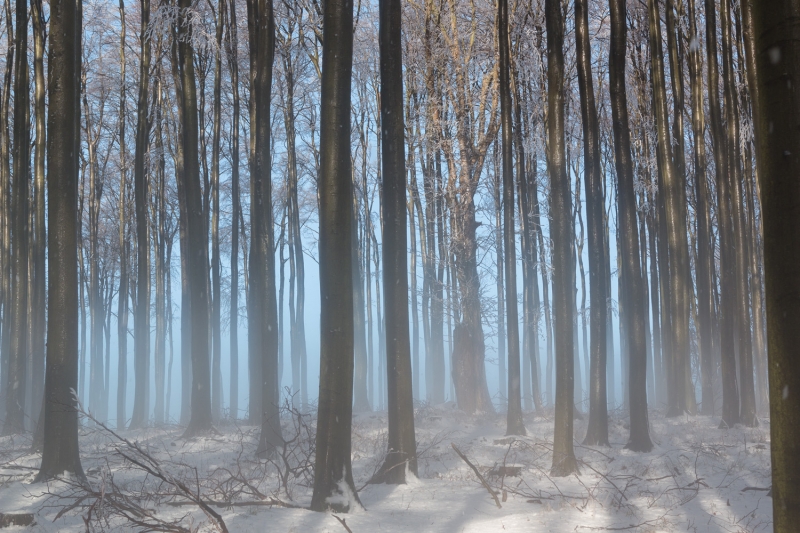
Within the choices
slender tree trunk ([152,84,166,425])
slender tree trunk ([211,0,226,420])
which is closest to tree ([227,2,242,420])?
slender tree trunk ([211,0,226,420])

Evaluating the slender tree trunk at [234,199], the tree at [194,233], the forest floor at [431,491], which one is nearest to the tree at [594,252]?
the forest floor at [431,491]

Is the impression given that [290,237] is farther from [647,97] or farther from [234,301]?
[647,97]

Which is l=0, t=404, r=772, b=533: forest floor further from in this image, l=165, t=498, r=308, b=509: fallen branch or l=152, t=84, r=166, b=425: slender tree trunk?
l=152, t=84, r=166, b=425: slender tree trunk

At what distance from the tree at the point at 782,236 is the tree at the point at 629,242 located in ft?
28.0

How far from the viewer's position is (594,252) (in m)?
12.7

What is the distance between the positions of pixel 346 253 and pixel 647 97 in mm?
15373

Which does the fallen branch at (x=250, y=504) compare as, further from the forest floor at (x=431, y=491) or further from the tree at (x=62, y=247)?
the tree at (x=62, y=247)

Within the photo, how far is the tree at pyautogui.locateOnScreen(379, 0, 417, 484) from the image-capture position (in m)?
8.93

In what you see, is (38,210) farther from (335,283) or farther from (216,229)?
(335,283)

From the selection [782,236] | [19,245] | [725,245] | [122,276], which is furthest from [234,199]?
[782,236]

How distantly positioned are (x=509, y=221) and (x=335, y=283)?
26.6 feet

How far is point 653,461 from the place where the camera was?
1073cm

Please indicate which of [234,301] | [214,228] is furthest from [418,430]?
[214,228]

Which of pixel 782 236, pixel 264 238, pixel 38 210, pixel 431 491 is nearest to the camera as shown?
pixel 782 236
